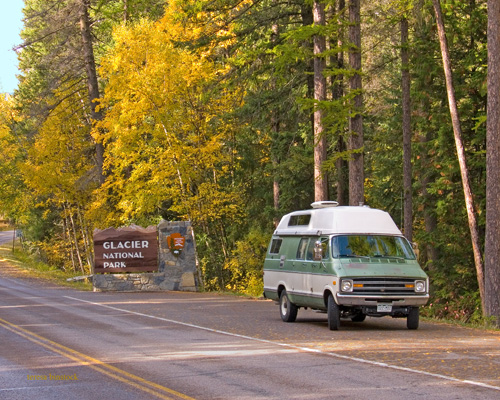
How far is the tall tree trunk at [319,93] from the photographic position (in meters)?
25.7

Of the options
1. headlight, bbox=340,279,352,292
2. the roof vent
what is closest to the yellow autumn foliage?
the roof vent

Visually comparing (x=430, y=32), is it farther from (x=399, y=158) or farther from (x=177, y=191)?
(x=177, y=191)

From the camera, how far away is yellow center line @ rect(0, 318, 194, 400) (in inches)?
362

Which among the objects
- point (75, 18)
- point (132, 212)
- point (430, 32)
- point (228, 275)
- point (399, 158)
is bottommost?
point (228, 275)

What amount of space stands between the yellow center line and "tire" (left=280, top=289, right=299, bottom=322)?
587 cm

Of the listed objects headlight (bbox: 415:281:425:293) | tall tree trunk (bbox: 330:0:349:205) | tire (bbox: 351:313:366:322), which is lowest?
tire (bbox: 351:313:366:322)

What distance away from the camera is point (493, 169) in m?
20.8

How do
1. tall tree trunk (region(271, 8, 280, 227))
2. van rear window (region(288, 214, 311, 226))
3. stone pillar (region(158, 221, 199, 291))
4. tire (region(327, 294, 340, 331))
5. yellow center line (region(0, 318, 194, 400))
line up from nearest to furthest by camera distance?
yellow center line (region(0, 318, 194, 400)) → tire (region(327, 294, 340, 331)) → van rear window (region(288, 214, 311, 226)) → stone pillar (region(158, 221, 199, 291)) → tall tree trunk (region(271, 8, 280, 227))

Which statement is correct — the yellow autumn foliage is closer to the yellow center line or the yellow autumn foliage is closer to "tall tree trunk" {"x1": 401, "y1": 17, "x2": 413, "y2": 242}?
"tall tree trunk" {"x1": 401, "y1": 17, "x2": 413, "y2": 242}

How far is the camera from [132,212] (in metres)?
34.0

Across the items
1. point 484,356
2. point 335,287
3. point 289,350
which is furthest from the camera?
point 335,287

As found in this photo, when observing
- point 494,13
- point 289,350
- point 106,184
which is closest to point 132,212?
point 106,184

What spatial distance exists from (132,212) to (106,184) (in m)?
2.49

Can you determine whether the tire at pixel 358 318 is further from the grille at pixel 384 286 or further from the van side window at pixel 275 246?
the van side window at pixel 275 246
